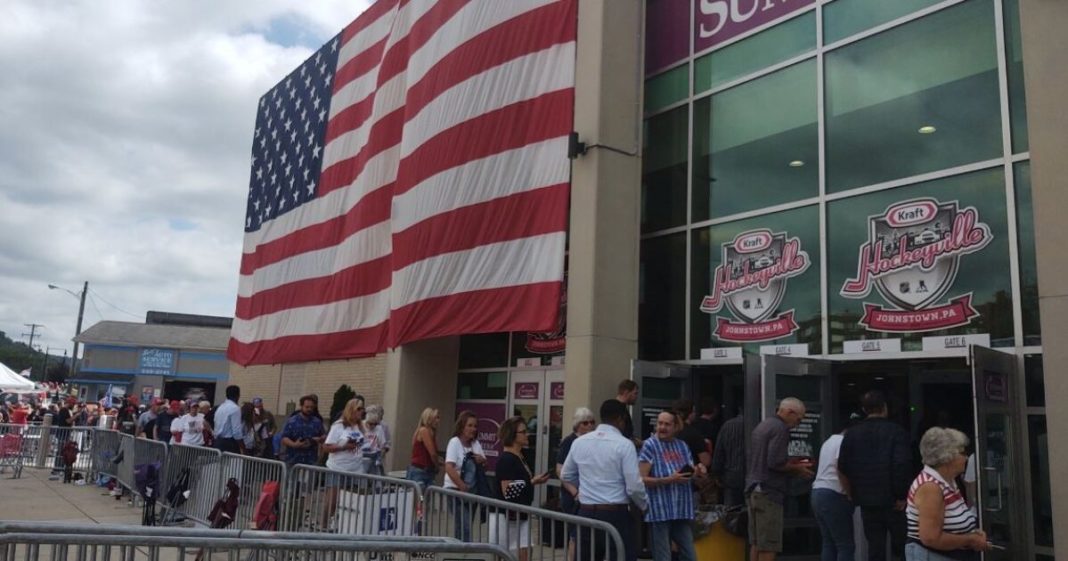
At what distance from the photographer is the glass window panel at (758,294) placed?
33.4 ft

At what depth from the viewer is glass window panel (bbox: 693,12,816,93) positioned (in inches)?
431

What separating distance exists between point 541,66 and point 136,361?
2624 inches

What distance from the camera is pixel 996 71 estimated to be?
28.8 feet

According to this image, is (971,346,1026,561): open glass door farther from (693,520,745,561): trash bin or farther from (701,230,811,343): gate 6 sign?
(701,230,811,343): gate 6 sign

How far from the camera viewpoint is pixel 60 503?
14.5 m

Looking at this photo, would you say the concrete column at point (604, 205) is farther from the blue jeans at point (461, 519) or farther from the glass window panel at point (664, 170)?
the blue jeans at point (461, 519)

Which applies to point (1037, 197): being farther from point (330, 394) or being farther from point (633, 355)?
point (330, 394)

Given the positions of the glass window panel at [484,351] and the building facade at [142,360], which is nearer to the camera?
the glass window panel at [484,351]

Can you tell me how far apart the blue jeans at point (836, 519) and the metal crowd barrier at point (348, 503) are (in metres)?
3.56

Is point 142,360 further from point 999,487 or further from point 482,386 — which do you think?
point 999,487

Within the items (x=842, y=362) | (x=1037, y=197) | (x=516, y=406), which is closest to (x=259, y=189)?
(x=516, y=406)

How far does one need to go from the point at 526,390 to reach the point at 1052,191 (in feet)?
29.7

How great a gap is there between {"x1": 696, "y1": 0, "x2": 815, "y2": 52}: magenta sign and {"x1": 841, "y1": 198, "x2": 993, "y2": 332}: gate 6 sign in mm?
3372

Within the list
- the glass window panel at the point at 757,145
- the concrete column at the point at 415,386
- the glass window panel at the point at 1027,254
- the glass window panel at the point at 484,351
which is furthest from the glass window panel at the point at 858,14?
the concrete column at the point at 415,386
